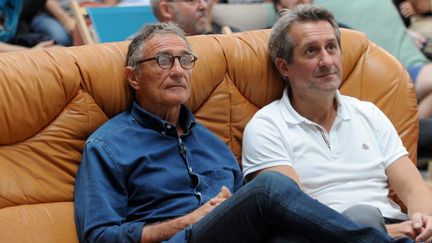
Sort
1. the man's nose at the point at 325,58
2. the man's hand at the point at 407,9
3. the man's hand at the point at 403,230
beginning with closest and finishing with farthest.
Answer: the man's hand at the point at 403,230 < the man's nose at the point at 325,58 < the man's hand at the point at 407,9

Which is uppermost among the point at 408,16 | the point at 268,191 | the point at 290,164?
the point at 268,191

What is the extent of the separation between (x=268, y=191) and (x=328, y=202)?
44 cm

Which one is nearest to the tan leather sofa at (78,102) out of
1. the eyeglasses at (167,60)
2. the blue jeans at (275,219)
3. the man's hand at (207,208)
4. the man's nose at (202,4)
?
the eyeglasses at (167,60)

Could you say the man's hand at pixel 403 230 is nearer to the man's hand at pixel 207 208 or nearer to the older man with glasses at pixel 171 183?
the older man with glasses at pixel 171 183

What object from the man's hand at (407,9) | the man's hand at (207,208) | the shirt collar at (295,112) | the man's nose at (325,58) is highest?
the man's nose at (325,58)

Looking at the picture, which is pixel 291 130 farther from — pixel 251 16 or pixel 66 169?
pixel 251 16

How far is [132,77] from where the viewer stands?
220 centimetres

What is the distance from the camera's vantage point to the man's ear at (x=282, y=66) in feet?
7.87

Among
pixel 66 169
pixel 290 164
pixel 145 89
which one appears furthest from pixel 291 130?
pixel 66 169

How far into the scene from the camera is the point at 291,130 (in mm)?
2303

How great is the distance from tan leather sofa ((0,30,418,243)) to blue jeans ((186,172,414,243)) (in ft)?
1.49

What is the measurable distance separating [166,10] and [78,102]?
1.15m

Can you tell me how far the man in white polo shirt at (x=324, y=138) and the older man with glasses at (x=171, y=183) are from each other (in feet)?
0.52

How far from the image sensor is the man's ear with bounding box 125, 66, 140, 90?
2.19m
